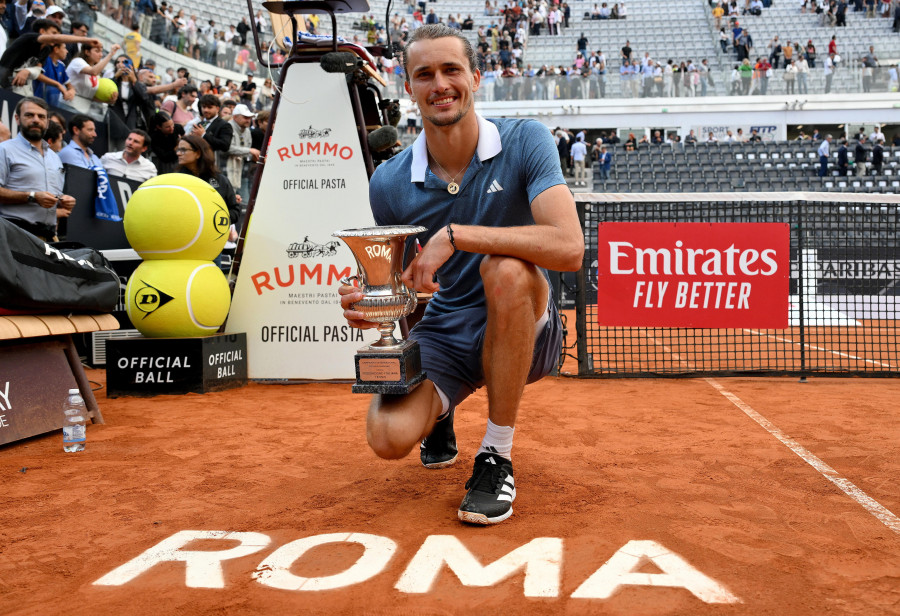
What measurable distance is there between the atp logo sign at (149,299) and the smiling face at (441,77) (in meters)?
3.07

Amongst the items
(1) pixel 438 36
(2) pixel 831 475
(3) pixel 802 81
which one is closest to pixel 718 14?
(3) pixel 802 81

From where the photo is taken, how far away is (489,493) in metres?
2.59

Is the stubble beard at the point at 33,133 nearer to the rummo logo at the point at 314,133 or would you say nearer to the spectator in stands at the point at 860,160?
the rummo logo at the point at 314,133

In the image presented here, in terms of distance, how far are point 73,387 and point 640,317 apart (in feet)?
13.2

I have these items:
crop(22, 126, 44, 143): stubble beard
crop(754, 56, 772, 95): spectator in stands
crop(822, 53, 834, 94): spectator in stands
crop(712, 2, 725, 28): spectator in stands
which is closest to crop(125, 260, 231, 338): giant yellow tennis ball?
crop(22, 126, 44, 143): stubble beard

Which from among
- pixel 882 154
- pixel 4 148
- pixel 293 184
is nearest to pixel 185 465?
pixel 293 184

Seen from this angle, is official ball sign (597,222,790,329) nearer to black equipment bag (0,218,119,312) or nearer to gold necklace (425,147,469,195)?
gold necklace (425,147,469,195)

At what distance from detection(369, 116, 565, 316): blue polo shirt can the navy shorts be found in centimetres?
7

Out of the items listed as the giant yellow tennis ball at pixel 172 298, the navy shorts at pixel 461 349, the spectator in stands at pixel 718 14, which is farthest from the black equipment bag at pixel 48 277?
the spectator in stands at pixel 718 14

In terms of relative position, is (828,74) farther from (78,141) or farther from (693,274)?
(78,141)

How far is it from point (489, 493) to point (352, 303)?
2.64ft

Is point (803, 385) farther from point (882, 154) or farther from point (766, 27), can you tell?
point (766, 27)

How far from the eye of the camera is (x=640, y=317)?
5.93 m

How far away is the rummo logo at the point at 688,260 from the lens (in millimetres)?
5867
